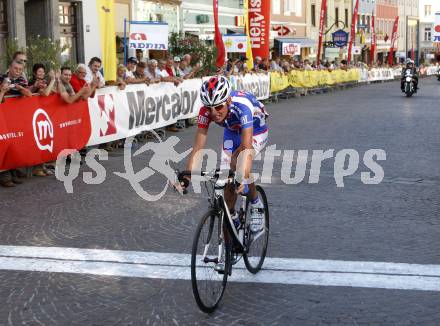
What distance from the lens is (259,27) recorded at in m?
31.8

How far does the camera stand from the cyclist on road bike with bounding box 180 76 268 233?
564 centimetres

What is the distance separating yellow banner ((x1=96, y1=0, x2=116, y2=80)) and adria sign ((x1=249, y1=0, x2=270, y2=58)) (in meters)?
16.4

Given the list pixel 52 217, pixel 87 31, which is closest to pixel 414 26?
pixel 87 31

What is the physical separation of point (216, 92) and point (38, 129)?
656 centimetres

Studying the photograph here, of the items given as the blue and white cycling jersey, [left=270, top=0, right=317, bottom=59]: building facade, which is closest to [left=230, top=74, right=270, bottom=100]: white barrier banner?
the blue and white cycling jersey

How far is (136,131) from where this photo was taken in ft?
51.5

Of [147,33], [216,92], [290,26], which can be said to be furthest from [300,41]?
[216,92]

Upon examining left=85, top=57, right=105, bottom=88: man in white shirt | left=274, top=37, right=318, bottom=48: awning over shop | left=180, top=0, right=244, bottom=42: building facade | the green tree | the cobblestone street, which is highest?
left=180, top=0, right=244, bottom=42: building facade

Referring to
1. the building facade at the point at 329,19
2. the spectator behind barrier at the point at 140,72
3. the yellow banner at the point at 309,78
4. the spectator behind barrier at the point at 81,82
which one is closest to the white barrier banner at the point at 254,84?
the yellow banner at the point at 309,78

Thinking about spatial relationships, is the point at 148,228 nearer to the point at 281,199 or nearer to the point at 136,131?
the point at 281,199

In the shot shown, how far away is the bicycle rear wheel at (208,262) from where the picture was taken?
5.24 m

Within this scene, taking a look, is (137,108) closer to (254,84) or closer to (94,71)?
(94,71)

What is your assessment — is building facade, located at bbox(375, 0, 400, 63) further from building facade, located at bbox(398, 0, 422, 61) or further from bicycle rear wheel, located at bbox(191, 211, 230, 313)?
bicycle rear wheel, located at bbox(191, 211, 230, 313)

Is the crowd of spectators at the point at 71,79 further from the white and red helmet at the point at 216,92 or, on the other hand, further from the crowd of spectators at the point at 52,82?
the white and red helmet at the point at 216,92
